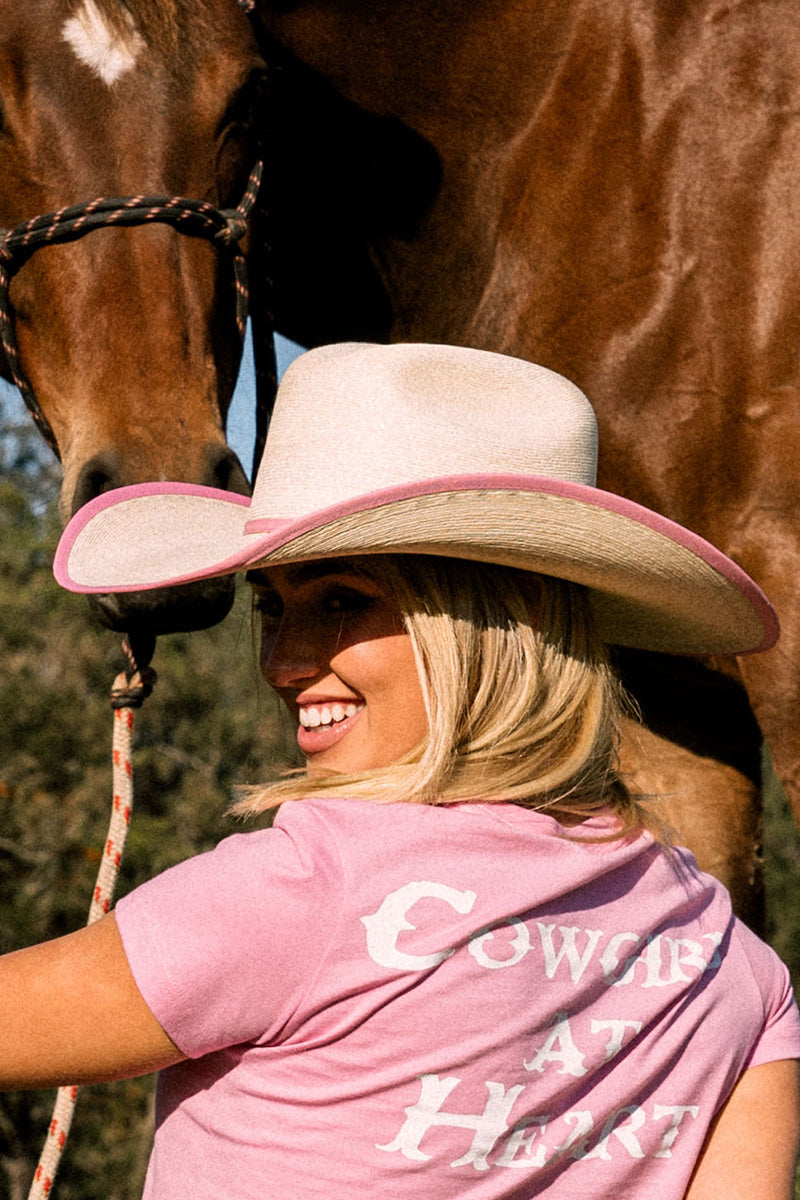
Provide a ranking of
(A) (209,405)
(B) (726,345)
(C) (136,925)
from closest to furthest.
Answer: (C) (136,925)
(A) (209,405)
(B) (726,345)

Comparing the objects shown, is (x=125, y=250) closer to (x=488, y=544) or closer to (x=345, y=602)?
(x=345, y=602)

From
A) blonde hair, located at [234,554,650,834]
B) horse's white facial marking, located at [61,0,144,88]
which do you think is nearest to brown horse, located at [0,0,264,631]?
horse's white facial marking, located at [61,0,144,88]

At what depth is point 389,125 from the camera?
2617 mm

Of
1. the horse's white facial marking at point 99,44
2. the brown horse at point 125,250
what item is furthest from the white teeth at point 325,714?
the horse's white facial marking at point 99,44

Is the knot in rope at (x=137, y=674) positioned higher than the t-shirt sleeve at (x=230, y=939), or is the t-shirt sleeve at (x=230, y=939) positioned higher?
the t-shirt sleeve at (x=230, y=939)

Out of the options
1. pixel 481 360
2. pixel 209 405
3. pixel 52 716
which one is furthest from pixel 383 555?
pixel 52 716

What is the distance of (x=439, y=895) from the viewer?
116 centimetres

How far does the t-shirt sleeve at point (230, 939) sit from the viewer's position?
3.57ft

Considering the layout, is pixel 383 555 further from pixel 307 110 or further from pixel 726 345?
pixel 307 110

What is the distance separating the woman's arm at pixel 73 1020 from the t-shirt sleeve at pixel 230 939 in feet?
0.07

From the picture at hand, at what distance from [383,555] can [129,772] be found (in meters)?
0.74

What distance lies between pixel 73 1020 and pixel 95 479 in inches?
43.6

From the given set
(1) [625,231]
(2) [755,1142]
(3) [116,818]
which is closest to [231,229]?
(1) [625,231]

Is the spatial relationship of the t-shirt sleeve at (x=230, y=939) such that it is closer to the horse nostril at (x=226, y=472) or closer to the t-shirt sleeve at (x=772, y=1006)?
the t-shirt sleeve at (x=772, y=1006)
